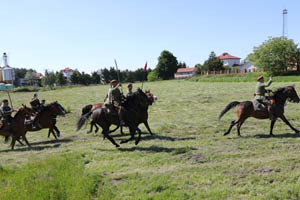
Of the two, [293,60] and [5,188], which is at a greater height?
[293,60]

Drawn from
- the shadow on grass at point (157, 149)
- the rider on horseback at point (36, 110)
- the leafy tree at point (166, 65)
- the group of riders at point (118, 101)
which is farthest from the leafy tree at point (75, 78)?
the shadow on grass at point (157, 149)

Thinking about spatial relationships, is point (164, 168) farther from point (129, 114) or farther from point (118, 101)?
point (118, 101)

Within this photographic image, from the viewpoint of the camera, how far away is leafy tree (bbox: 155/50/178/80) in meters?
110

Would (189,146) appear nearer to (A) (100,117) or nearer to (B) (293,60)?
(A) (100,117)

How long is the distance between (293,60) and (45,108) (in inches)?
2465

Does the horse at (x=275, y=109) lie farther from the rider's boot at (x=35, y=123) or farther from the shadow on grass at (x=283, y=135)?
the rider's boot at (x=35, y=123)

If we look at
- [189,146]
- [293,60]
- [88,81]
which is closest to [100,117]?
[189,146]

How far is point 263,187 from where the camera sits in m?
6.17

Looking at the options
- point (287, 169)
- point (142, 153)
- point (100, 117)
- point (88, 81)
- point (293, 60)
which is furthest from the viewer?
point (88, 81)

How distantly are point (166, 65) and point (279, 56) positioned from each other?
5236 cm

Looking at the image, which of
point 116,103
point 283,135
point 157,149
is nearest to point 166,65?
point 283,135

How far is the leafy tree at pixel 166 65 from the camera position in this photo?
11006 cm

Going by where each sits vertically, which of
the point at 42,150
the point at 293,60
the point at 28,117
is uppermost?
the point at 293,60

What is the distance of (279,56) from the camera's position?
6288cm
